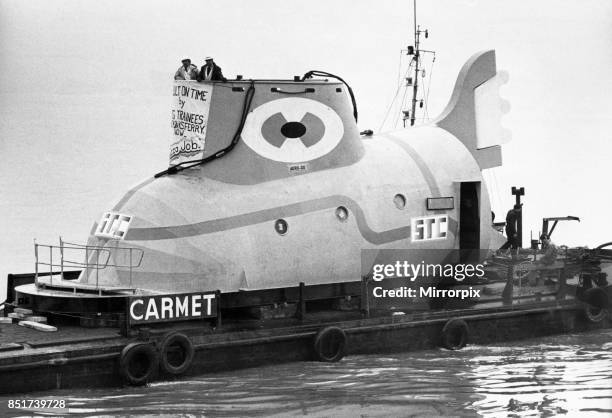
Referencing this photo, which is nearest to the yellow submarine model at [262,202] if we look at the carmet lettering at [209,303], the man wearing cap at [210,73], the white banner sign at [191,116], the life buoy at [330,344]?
the white banner sign at [191,116]

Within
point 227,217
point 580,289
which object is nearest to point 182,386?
point 227,217

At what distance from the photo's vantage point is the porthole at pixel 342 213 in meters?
17.2

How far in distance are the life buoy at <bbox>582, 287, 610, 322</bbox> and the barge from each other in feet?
2.17

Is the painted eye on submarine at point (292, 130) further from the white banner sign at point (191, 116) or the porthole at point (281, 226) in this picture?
the porthole at point (281, 226)

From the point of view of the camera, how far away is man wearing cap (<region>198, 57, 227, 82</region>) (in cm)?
1664

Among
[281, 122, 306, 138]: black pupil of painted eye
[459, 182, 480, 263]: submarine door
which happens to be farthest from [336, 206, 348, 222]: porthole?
[459, 182, 480, 263]: submarine door

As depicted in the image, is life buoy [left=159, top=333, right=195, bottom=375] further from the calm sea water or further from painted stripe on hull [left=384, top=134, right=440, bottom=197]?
painted stripe on hull [left=384, top=134, right=440, bottom=197]

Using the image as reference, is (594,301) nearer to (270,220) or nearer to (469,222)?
(469,222)

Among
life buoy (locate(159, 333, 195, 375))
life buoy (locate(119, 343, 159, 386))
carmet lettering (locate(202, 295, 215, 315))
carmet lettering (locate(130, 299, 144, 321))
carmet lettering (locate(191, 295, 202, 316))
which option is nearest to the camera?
life buoy (locate(119, 343, 159, 386))

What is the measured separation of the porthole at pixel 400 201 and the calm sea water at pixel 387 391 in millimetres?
2326

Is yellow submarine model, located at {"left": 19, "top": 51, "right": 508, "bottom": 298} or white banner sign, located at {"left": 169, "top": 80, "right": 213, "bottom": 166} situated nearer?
yellow submarine model, located at {"left": 19, "top": 51, "right": 508, "bottom": 298}

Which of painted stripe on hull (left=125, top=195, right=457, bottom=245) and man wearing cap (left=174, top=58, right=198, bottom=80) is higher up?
man wearing cap (left=174, top=58, right=198, bottom=80)

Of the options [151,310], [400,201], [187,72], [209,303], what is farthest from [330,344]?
[187,72]

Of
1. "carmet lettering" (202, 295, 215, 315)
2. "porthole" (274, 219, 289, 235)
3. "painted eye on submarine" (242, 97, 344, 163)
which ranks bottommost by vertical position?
"carmet lettering" (202, 295, 215, 315)
